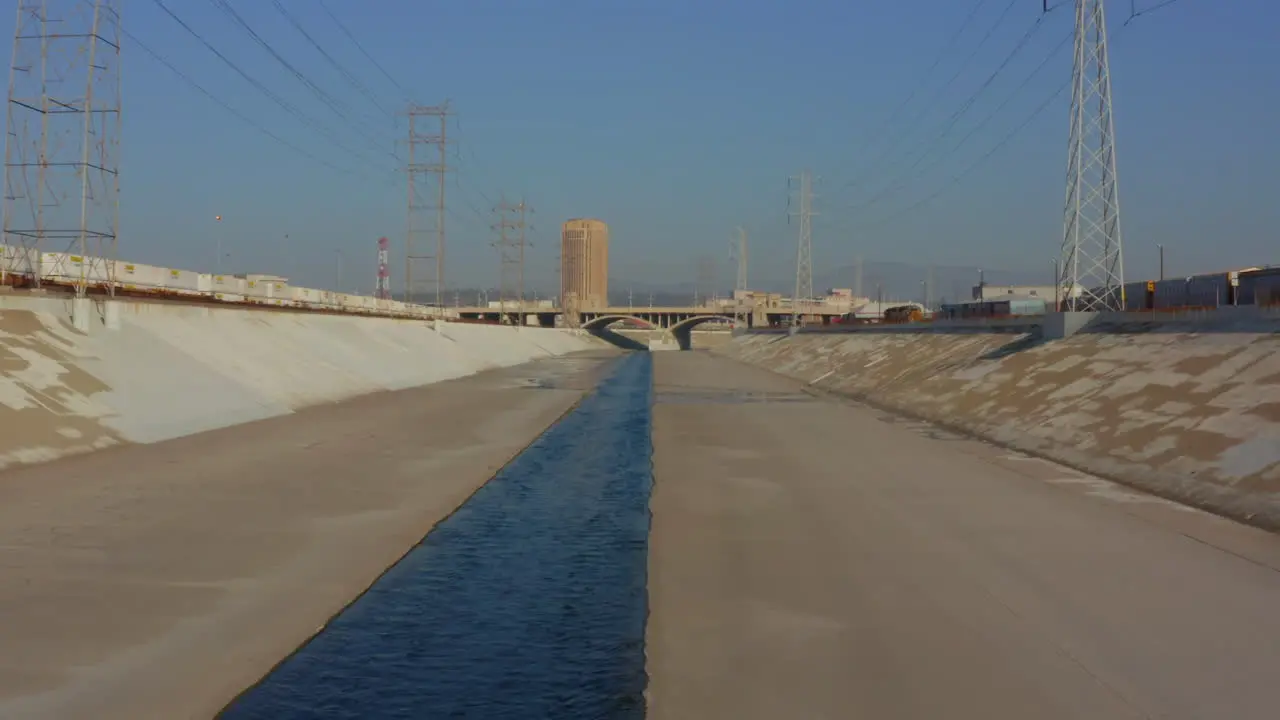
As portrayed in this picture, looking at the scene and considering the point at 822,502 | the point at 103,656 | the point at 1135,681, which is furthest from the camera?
the point at 822,502

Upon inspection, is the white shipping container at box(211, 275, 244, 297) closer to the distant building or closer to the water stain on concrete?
the water stain on concrete

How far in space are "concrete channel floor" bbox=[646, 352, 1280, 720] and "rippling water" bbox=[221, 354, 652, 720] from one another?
69cm

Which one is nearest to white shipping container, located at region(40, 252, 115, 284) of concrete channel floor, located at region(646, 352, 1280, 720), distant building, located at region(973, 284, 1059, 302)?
concrete channel floor, located at region(646, 352, 1280, 720)

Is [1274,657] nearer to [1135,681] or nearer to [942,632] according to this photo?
[1135,681]

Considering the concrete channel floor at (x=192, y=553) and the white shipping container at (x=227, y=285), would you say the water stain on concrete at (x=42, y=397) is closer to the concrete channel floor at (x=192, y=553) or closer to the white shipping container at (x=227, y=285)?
the concrete channel floor at (x=192, y=553)

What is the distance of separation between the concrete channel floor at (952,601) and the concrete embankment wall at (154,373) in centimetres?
1649

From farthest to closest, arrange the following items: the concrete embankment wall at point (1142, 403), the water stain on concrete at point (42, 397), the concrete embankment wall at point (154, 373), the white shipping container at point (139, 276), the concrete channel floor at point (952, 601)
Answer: the white shipping container at point (139, 276)
the concrete embankment wall at point (154, 373)
the water stain on concrete at point (42, 397)
the concrete embankment wall at point (1142, 403)
the concrete channel floor at point (952, 601)

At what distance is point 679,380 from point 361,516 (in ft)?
222

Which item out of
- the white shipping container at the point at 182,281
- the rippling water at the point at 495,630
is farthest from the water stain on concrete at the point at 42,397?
the white shipping container at the point at 182,281

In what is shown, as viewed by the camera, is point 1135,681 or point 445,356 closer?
point 1135,681

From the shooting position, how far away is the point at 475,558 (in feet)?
60.4

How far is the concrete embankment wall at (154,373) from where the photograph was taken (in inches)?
1093

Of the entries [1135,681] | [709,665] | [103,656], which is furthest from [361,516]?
[1135,681]

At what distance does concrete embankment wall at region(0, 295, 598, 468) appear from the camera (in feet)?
91.1
